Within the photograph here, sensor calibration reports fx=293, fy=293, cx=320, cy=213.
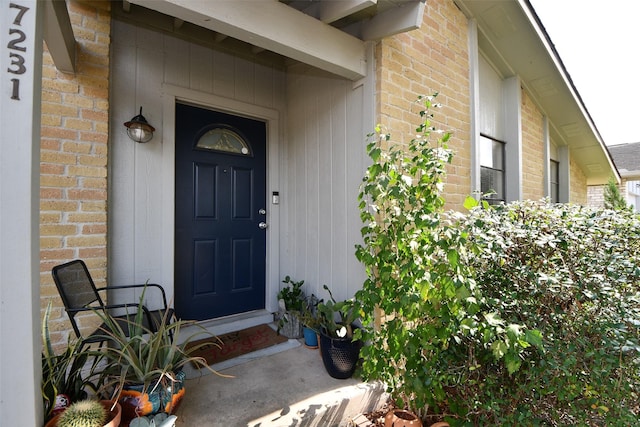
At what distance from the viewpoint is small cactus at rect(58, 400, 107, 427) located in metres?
1.22

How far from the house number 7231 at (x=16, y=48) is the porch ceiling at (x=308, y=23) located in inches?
21.4

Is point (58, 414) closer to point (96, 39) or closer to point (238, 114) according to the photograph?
point (96, 39)

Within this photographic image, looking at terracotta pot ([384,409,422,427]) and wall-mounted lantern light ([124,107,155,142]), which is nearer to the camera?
terracotta pot ([384,409,422,427])

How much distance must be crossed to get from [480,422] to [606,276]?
41.1 inches

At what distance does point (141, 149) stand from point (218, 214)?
863mm

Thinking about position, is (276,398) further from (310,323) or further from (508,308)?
(508,308)

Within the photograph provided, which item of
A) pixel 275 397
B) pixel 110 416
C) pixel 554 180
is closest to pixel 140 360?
pixel 110 416

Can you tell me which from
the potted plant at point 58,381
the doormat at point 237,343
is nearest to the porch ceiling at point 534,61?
the doormat at point 237,343

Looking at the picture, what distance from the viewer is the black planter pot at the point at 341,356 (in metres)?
2.11

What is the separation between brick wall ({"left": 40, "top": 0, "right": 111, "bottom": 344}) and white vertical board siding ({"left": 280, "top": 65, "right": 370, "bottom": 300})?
1657 millimetres

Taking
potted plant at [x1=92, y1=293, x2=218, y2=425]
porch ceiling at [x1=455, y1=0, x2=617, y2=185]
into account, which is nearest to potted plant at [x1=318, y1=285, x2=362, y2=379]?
potted plant at [x1=92, y1=293, x2=218, y2=425]

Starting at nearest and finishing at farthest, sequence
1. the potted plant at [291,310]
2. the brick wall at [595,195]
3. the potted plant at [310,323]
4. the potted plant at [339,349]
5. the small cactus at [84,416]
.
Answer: the small cactus at [84,416] < the potted plant at [339,349] < the potted plant at [310,323] < the potted plant at [291,310] < the brick wall at [595,195]

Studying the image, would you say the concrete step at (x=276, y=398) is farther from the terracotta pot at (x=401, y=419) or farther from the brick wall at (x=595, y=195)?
the brick wall at (x=595, y=195)

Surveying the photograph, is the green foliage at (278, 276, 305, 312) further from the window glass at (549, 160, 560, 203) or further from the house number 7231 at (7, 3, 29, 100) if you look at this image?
the window glass at (549, 160, 560, 203)
